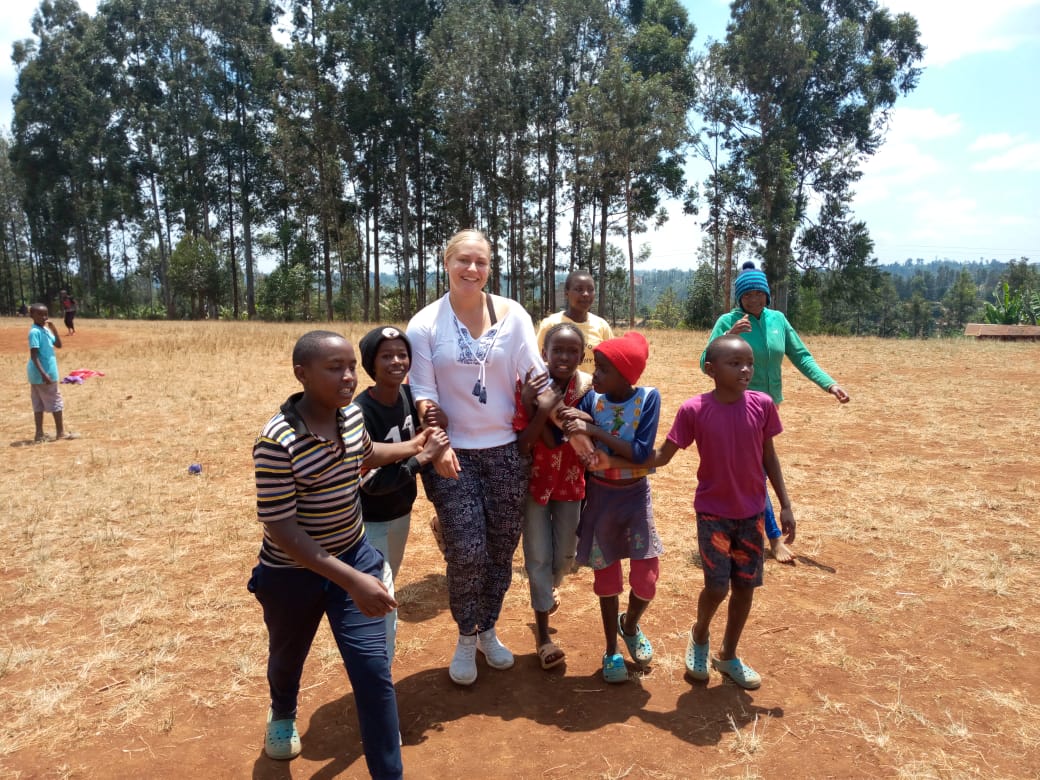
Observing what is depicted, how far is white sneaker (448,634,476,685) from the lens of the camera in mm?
3279

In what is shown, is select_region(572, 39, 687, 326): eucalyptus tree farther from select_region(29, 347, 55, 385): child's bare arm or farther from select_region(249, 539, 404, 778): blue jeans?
select_region(249, 539, 404, 778): blue jeans

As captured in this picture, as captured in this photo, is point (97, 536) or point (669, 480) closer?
point (97, 536)

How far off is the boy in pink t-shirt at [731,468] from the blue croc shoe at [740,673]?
242 mm

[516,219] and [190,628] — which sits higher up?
[516,219]

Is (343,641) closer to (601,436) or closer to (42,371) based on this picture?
(601,436)

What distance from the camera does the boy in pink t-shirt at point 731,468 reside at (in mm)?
3074

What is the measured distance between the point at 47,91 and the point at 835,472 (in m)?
48.6

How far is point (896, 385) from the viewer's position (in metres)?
12.6

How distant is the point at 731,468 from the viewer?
308cm

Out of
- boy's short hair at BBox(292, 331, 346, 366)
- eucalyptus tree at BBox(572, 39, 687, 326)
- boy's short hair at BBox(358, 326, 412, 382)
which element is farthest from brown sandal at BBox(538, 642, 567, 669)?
eucalyptus tree at BBox(572, 39, 687, 326)

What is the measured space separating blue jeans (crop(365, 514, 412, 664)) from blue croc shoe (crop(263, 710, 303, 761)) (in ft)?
1.60

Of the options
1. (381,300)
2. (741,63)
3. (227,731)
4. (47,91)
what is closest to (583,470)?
(227,731)

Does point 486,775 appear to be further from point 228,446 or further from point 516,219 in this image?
point 516,219

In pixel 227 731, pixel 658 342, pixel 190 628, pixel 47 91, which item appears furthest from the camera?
pixel 47 91
